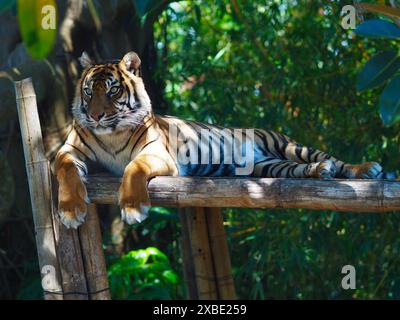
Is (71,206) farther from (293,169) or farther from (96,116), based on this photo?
(293,169)

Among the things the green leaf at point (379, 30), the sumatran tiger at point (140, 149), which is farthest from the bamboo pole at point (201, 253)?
the green leaf at point (379, 30)

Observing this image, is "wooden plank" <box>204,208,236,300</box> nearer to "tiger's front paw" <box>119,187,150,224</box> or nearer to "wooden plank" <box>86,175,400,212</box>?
"wooden plank" <box>86,175,400,212</box>

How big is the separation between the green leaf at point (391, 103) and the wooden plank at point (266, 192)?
2.11 feet

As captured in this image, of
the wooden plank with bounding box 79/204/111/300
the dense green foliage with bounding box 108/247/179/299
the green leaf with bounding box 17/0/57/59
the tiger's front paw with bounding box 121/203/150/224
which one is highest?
the green leaf with bounding box 17/0/57/59

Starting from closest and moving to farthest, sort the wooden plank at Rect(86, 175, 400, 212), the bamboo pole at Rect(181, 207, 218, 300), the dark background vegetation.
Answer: the wooden plank at Rect(86, 175, 400, 212) → the bamboo pole at Rect(181, 207, 218, 300) → the dark background vegetation

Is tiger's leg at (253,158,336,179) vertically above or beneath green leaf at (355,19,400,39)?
beneath

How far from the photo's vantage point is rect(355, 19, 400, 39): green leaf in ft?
6.17

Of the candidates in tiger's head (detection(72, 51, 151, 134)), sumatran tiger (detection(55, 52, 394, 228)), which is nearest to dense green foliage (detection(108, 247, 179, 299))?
sumatran tiger (detection(55, 52, 394, 228))

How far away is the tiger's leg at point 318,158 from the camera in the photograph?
280cm

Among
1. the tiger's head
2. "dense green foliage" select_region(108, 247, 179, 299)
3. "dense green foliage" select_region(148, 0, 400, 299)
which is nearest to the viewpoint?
the tiger's head

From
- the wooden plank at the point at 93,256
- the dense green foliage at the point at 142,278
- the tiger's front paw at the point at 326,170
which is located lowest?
the dense green foliage at the point at 142,278

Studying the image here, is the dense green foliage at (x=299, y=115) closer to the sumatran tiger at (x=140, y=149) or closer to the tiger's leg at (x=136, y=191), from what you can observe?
the sumatran tiger at (x=140, y=149)

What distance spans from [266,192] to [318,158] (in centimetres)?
65
